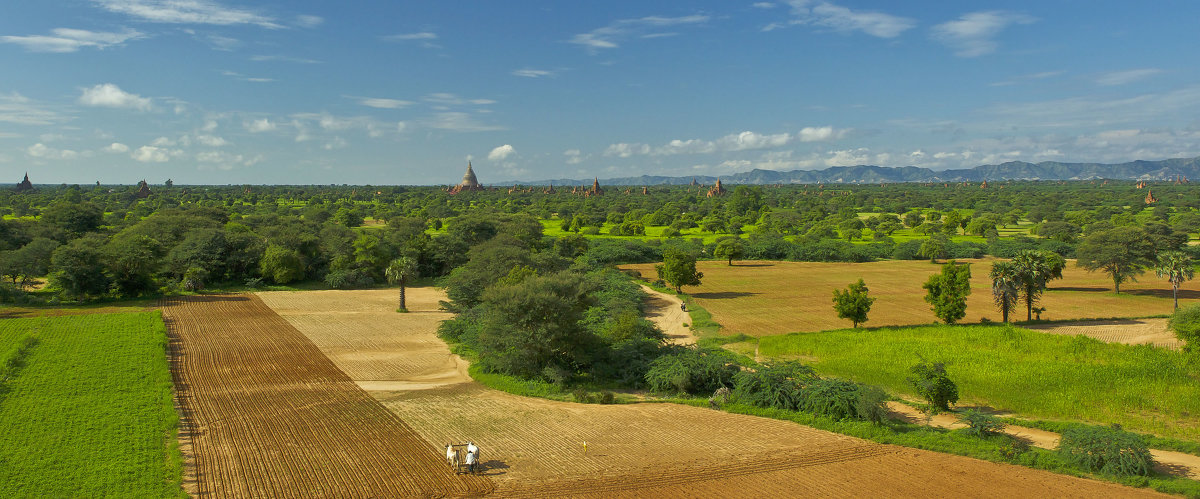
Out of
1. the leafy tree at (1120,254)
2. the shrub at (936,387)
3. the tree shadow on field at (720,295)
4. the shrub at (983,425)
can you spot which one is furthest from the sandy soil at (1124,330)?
the tree shadow on field at (720,295)

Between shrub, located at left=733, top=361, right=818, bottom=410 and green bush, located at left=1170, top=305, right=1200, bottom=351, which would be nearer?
shrub, located at left=733, top=361, right=818, bottom=410

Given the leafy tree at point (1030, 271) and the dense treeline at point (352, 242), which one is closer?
the leafy tree at point (1030, 271)

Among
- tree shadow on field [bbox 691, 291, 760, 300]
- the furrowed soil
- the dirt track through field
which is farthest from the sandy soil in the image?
the dirt track through field

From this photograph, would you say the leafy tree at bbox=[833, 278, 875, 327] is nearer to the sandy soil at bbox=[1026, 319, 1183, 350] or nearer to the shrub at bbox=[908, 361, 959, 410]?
the sandy soil at bbox=[1026, 319, 1183, 350]

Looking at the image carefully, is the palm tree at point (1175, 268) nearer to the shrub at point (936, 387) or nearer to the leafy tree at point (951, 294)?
the leafy tree at point (951, 294)

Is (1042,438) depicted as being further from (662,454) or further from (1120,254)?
(1120,254)

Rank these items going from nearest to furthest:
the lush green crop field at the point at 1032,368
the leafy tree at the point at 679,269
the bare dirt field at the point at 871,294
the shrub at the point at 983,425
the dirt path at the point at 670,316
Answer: the shrub at the point at 983,425, the lush green crop field at the point at 1032,368, the dirt path at the point at 670,316, the bare dirt field at the point at 871,294, the leafy tree at the point at 679,269

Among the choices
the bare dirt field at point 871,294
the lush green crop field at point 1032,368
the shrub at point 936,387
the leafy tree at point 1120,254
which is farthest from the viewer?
the leafy tree at point 1120,254
